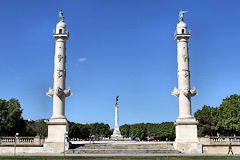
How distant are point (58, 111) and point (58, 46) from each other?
9.43 m

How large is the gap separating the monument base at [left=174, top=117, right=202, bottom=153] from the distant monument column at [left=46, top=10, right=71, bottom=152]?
15.3 m

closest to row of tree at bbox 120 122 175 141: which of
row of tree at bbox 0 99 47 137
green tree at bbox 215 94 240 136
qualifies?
green tree at bbox 215 94 240 136

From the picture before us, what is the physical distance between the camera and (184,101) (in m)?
39.5

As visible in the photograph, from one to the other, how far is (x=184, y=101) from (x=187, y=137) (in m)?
4.91

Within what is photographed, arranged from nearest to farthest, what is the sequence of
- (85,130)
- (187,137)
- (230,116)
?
(187,137), (230,116), (85,130)

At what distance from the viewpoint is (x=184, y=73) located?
1583 inches

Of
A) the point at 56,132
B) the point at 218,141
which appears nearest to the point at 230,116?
the point at 218,141

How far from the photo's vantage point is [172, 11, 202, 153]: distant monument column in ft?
123

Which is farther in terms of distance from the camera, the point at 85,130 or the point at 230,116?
the point at 85,130

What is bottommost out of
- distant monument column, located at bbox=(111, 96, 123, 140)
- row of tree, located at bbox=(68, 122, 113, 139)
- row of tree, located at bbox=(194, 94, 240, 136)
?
row of tree, located at bbox=(68, 122, 113, 139)

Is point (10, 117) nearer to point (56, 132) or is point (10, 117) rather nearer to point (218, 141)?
point (56, 132)

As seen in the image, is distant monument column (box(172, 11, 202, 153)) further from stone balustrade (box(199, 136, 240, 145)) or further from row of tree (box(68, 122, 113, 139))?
row of tree (box(68, 122, 113, 139))

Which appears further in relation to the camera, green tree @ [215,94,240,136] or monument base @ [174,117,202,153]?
green tree @ [215,94,240,136]

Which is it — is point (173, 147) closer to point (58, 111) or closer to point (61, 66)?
point (58, 111)
